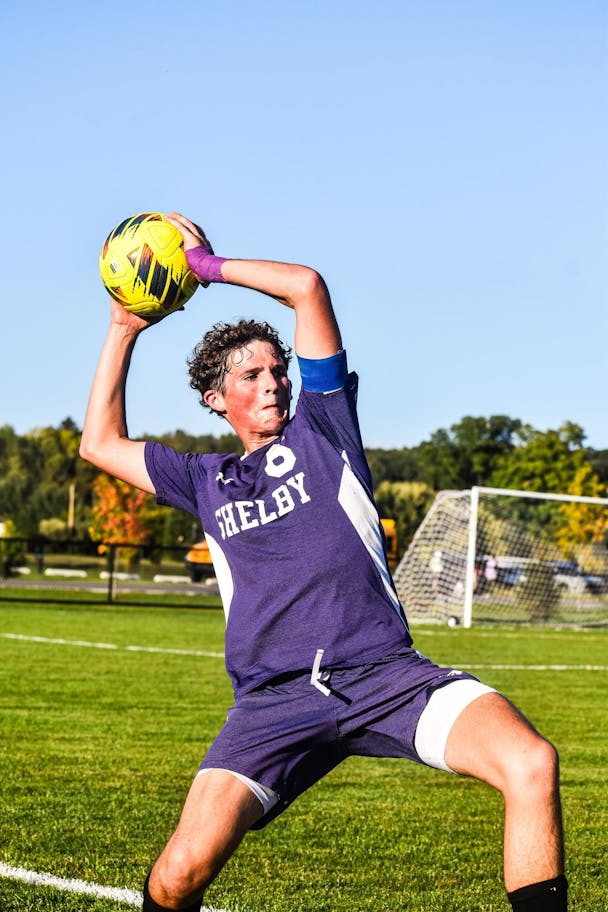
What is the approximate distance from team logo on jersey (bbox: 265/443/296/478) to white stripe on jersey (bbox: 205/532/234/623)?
0.95 ft

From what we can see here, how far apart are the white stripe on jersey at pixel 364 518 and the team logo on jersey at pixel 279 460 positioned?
167mm

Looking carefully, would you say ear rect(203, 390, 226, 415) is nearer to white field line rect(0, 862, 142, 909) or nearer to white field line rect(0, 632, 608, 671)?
white field line rect(0, 862, 142, 909)

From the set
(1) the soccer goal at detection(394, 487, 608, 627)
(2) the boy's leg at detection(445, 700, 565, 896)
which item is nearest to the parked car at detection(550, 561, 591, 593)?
(1) the soccer goal at detection(394, 487, 608, 627)

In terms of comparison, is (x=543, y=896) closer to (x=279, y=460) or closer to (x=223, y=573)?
(x=223, y=573)

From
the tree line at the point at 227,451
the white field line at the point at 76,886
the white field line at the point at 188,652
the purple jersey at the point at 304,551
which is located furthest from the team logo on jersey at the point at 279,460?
the tree line at the point at 227,451

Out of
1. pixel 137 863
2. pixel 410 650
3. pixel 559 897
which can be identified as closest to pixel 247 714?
pixel 410 650

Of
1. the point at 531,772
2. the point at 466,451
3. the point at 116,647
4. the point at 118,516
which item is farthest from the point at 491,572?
the point at 466,451

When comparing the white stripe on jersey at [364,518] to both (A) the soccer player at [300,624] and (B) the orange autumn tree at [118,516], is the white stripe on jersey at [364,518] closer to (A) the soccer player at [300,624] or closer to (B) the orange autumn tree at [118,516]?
(A) the soccer player at [300,624]

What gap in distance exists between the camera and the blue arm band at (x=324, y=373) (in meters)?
3.76

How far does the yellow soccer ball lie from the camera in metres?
4.35

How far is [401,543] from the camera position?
43969mm

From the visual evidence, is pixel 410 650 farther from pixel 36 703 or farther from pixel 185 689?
pixel 185 689

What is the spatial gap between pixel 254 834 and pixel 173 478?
9.04ft

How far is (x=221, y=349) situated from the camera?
13.6 ft
